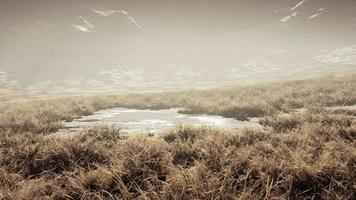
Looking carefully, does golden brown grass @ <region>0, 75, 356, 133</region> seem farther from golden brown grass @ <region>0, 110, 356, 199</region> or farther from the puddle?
golden brown grass @ <region>0, 110, 356, 199</region>

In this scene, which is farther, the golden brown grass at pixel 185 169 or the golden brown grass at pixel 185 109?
the golden brown grass at pixel 185 109

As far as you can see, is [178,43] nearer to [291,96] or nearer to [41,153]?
[291,96]

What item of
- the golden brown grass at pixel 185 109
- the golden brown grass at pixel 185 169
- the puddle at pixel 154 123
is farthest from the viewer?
the golden brown grass at pixel 185 109

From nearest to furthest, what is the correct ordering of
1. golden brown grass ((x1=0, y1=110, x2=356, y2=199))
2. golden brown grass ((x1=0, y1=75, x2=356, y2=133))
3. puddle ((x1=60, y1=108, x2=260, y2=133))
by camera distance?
golden brown grass ((x1=0, y1=110, x2=356, y2=199)) → puddle ((x1=60, y1=108, x2=260, y2=133)) → golden brown grass ((x1=0, y1=75, x2=356, y2=133))

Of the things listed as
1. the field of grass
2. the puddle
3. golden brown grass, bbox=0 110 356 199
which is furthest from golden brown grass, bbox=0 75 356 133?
golden brown grass, bbox=0 110 356 199

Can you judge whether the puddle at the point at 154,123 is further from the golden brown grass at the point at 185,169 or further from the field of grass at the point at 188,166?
the golden brown grass at the point at 185,169

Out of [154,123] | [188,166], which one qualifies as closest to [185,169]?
[188,166]

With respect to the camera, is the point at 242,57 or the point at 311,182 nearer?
the point at 311,182

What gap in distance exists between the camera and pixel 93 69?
436 feet

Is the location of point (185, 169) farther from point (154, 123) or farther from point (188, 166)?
point (154, 123)

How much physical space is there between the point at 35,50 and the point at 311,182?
167 m

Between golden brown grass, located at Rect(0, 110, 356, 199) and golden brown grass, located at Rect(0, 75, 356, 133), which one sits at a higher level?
golden brown grass, located at Rect(0, 110, 356, 199)

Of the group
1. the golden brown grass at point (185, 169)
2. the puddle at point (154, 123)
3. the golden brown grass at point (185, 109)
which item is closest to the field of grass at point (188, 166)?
the golden brown grass at point (185, 169)

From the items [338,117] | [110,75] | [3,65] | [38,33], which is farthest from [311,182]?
[38,33]
